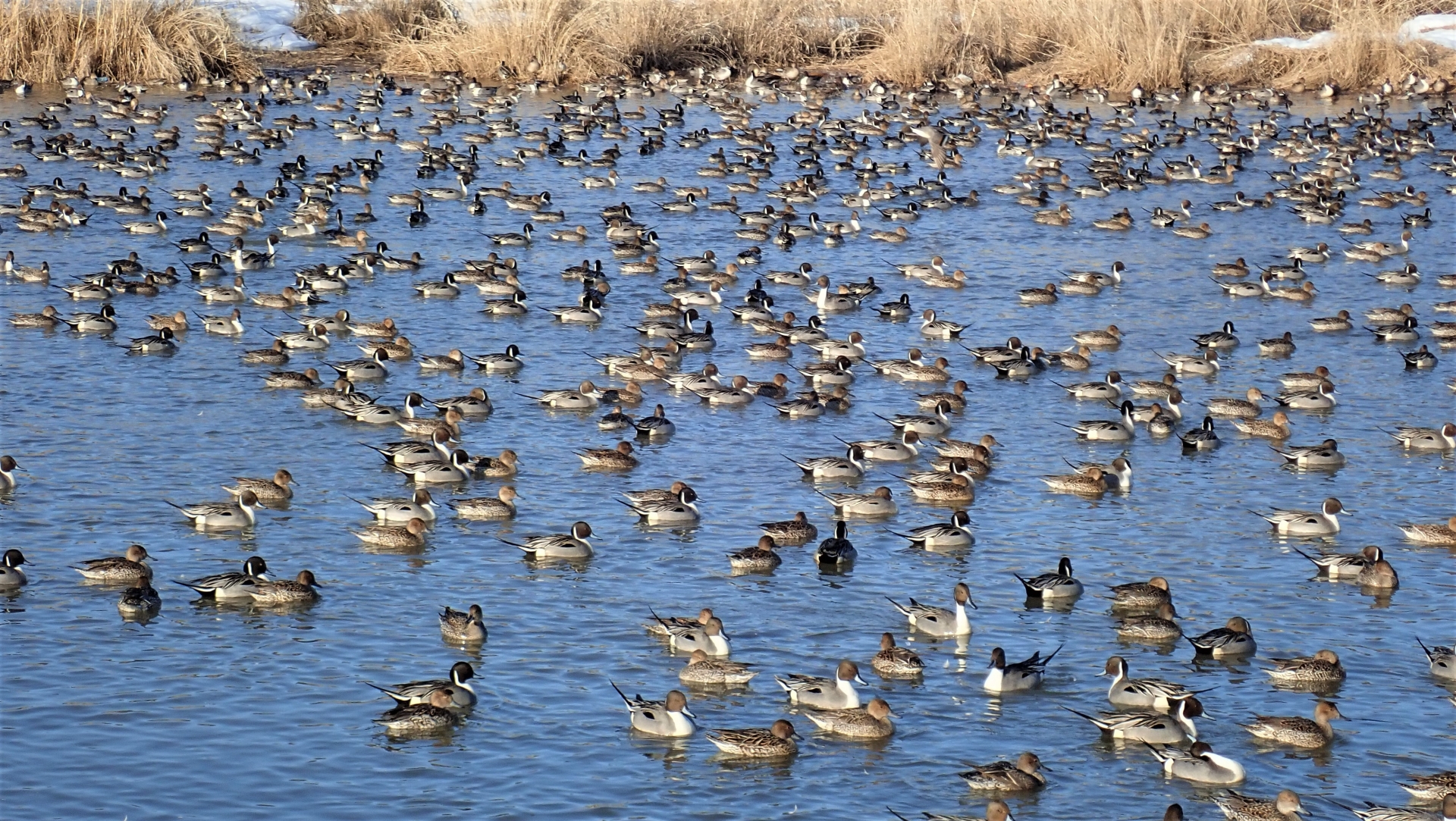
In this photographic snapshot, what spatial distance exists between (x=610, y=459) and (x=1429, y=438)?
1085 centimetres

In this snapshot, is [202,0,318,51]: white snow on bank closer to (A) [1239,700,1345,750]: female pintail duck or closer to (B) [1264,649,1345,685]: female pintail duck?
(B) [1264,649,1345,685]: female pintail duck

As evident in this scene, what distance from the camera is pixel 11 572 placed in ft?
62.8

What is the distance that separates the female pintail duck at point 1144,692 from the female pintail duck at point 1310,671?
104cm

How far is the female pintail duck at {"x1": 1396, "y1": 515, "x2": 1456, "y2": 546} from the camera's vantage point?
2153cm

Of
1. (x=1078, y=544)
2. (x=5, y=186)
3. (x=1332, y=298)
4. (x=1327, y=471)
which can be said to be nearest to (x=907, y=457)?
(x=1078, y=544)

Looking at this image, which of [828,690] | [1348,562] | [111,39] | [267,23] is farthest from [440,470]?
[267,23]

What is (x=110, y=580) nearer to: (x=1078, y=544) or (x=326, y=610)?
(x=326, y=610)

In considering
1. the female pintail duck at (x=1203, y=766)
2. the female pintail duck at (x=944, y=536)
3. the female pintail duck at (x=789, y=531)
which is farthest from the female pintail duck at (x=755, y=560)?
the female pintail duck at (x=1203, y=766)

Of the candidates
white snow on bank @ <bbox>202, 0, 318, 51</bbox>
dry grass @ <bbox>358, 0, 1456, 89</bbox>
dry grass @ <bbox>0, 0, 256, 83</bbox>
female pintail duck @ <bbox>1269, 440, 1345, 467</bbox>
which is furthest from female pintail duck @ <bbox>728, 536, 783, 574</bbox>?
white snow on bank @ <bbox>202, 0, 318, 51</bbox>

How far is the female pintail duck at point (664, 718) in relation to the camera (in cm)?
1614

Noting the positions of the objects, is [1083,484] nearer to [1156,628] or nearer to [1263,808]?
[1156,628]

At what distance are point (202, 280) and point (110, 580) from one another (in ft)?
50.6

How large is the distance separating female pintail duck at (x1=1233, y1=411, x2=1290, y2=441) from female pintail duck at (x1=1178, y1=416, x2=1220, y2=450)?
803 millimetres

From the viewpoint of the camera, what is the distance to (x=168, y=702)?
54.4ft
